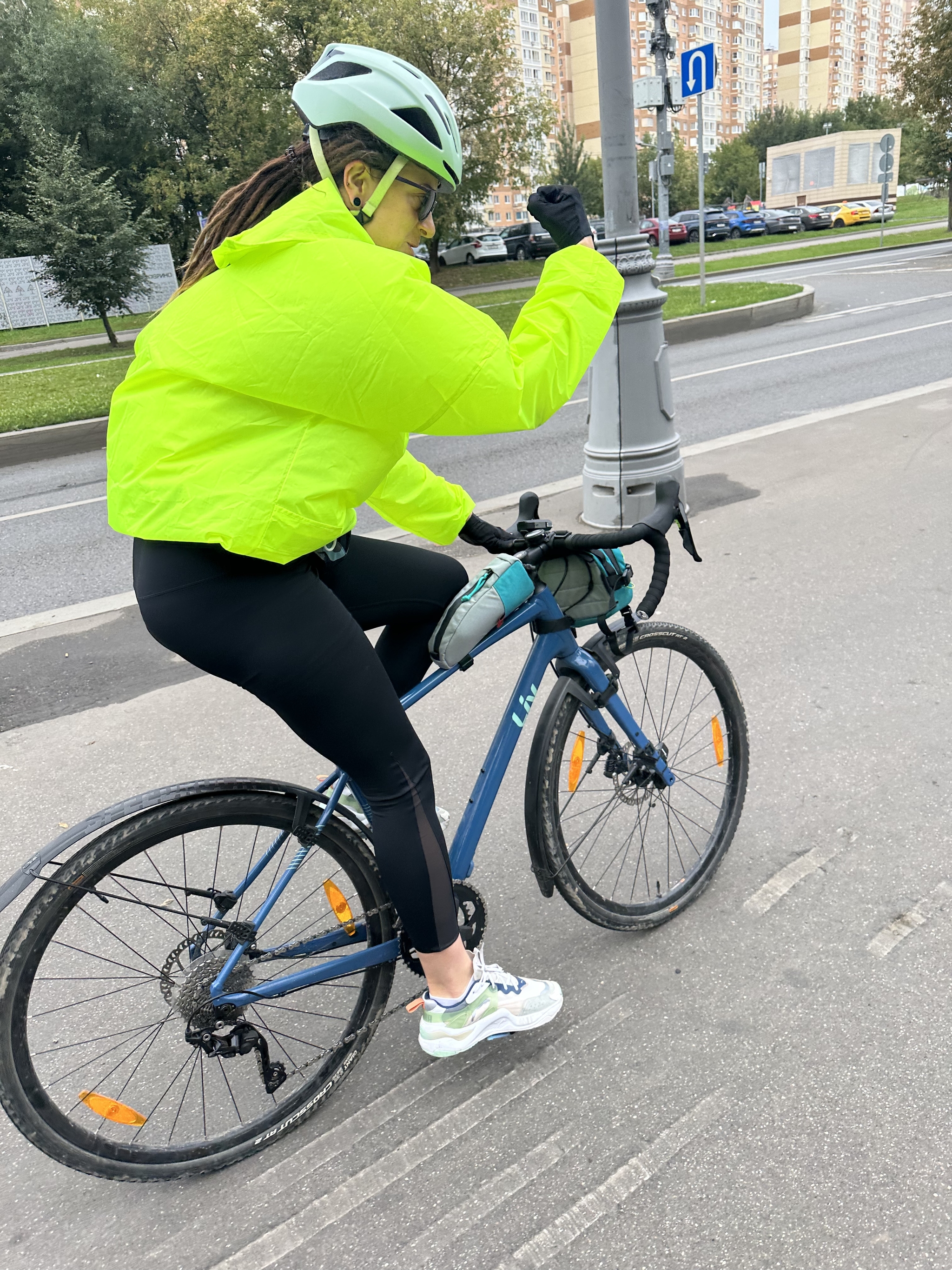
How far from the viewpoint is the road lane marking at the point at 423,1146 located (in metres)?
1.75

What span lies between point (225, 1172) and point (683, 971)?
1195mm

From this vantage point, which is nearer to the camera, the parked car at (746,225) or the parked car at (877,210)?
the parked car at (746,225)

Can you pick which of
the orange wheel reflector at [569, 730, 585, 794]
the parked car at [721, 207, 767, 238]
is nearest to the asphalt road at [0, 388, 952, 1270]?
the orange wheel reflector at [569, 730, 585, 794]

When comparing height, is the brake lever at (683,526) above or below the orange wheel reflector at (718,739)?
above

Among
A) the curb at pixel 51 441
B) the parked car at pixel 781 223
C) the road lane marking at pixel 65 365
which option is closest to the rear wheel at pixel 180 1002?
the curb at pixel 51 441

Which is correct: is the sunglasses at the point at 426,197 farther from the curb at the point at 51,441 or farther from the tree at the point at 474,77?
the tree at the point at 474,77

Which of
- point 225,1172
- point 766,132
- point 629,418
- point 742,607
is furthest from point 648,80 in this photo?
point 766,132

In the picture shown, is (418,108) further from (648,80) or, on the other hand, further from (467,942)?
(648,80)

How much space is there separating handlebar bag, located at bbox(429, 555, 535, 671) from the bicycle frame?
6cm

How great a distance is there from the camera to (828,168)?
202 ft

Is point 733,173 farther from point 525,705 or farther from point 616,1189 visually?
point 616,1189

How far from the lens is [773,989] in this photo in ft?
7.36

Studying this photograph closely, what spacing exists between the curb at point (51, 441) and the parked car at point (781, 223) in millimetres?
39244

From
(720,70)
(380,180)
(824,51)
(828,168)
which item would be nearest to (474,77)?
(380,180)
